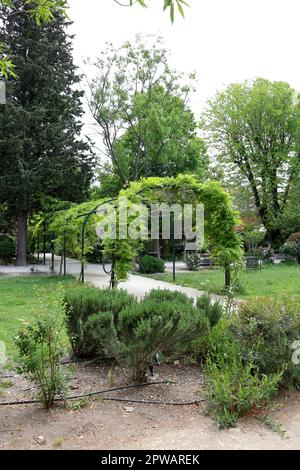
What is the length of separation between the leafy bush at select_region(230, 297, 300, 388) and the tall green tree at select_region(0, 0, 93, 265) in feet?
46.1

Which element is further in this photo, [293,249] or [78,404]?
[293,249]

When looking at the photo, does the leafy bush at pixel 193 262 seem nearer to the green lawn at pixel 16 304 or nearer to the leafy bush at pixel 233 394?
the green lawn at pixel 16 304

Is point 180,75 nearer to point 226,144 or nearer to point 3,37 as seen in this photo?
point 226,144

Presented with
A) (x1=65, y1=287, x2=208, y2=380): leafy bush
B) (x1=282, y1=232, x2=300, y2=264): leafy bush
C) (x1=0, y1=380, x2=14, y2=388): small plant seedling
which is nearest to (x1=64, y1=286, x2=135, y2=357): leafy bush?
(x1=65, y1=287, x2=208, y2=380): leafy bush

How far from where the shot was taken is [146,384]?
12.5 feet

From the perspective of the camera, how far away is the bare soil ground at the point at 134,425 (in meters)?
2.72

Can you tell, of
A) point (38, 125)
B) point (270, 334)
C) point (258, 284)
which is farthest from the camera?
point (38, 125)

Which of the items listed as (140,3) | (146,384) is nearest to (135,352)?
(146,384)

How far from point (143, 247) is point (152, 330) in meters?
6.48

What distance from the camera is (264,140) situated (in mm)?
24719

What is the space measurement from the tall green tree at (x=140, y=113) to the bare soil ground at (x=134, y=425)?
19.0 metres

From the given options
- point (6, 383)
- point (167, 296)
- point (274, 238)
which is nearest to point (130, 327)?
point (167, 296)

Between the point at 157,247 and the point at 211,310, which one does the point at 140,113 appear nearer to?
the point at 157,247

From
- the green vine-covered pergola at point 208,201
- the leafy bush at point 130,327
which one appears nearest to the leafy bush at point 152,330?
the leafy bush at point 130,327
